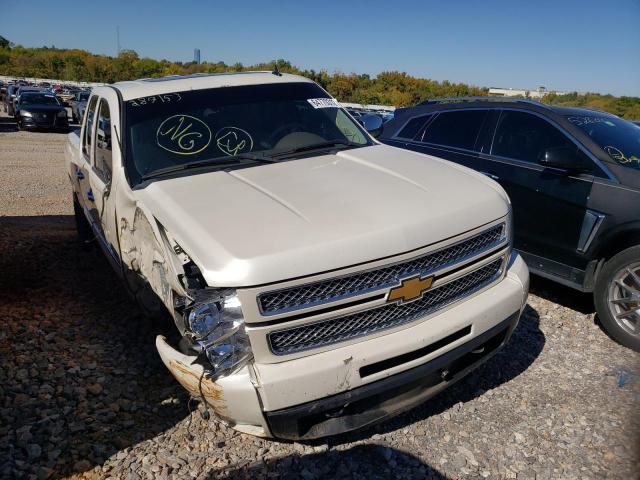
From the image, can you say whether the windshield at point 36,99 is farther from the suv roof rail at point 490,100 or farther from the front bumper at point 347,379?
the front bumper at point 347,379

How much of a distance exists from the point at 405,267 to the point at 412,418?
1.10 metres

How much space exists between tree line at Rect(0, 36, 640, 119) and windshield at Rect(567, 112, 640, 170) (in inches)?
2253

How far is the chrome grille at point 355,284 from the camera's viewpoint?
2.04 metres

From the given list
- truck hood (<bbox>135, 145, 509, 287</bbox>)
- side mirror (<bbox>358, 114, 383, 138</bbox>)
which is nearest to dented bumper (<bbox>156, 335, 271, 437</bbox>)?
truck hood (<bbox>135, 145, 509, 287</bbox>)

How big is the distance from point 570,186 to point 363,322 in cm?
270

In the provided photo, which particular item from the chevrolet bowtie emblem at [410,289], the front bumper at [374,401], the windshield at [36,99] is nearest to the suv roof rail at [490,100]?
the front bumper at [374,401]

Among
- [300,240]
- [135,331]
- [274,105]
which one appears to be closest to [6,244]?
[135,331]

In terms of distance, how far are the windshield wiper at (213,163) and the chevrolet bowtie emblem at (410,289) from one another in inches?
56.4

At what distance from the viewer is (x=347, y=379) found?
7.03 feet

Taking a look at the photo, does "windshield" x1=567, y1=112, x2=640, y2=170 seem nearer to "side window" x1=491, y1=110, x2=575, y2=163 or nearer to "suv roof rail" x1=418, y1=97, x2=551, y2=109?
"side window" x1=491, y1=110, x2=575, y2=163

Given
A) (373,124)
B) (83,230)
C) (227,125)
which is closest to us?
(227,125)

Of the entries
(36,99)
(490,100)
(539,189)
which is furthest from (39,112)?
(539,189)

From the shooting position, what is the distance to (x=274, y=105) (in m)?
3.73

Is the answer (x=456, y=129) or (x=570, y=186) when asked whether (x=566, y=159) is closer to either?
(x=570, y=186)
